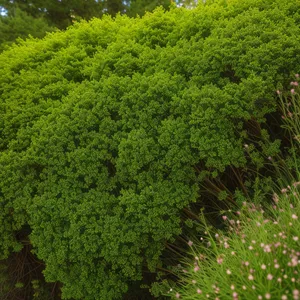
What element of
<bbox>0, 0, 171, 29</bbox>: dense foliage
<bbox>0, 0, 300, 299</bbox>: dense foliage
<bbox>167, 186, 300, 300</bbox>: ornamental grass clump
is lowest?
<bbox>167, 186, 300, 300</bbox>: ornamental grass clump

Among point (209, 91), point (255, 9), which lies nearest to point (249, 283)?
point (209, 91)

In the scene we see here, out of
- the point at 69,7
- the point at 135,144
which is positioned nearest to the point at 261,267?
the point at 135,144

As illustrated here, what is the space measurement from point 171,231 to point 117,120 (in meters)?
1.13

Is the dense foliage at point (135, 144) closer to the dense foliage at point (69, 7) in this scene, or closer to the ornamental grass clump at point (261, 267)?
the ornamental grass clump at point (261, 267)

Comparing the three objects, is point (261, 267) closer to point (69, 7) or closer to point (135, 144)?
point (135, 144)

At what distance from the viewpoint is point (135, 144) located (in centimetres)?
378

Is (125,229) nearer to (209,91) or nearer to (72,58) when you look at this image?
(209,91)

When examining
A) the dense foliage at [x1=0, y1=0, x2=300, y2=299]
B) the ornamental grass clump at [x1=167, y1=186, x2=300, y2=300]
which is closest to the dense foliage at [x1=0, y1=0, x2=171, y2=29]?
the dense foliage at [x1=0, y1=0, x2=300, y2=299]

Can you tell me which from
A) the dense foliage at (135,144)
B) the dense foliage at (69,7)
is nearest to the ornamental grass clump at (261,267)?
the dense foliage at (135,144)

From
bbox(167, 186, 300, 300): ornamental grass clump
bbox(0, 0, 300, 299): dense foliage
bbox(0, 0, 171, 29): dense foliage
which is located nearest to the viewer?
bbox(167, 186, 300, 300): ornamental grass clump

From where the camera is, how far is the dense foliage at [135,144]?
3.71 m

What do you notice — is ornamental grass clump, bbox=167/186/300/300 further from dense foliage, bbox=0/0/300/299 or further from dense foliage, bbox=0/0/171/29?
dense foliage, bbox=0/0/171/29

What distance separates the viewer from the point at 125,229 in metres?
3.69

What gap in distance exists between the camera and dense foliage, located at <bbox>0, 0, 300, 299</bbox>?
12.2 feet
